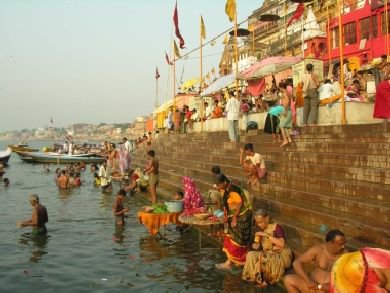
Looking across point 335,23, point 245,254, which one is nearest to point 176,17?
point 335,23

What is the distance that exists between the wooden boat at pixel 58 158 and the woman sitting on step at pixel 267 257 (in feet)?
124

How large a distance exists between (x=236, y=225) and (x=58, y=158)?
3788cm

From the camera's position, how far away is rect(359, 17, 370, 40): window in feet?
76.3

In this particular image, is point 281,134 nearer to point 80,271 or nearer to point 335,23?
point 80,271

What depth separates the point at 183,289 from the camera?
720 centimetres

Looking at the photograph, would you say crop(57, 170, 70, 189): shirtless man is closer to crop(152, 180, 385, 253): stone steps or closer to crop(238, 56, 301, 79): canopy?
crop(238, 56, 301, 79): canopy

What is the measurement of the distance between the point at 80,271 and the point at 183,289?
7.95 feet

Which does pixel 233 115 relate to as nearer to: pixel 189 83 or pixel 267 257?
pixel 267 257

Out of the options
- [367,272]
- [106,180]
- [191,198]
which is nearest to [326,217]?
[191,198]

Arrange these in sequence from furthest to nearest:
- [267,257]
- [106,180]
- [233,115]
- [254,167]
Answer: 1. [106,180]
2. [233,115]
3. [254,167]
4. [267,257]

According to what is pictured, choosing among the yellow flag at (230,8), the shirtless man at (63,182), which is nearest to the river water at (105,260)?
the shirtless man at (63,182)

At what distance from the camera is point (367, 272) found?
3.82m

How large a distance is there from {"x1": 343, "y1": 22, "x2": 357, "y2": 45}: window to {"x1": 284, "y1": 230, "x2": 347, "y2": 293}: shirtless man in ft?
70.1

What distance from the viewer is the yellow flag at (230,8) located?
17844 mm
